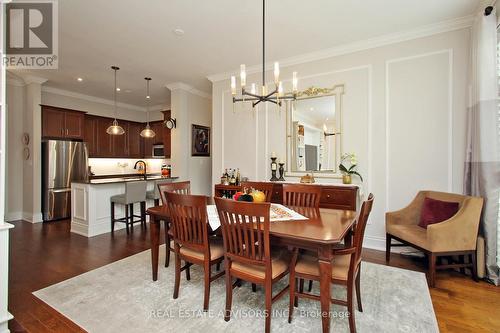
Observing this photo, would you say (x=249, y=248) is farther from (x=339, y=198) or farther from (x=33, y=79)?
(x=33, y=79)

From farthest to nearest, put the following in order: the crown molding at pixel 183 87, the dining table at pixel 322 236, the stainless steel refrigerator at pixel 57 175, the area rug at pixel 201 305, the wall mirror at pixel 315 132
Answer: the crown molding at pixel 183 87 < the stainless steel refrigerator at pixel 57 175 < the wall mirror at pixel 315 132 < the area rug at pixel 201 305 < the dining table at pixel 322 236

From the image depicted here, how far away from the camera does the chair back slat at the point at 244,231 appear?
1.69m

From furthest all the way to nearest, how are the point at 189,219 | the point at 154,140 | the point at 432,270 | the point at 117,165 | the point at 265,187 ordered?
the point at 154,140 < the point at 117,165 < the point at 265,187 < the point at 432,270 < the point at 189,219

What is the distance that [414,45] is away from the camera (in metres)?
3.33

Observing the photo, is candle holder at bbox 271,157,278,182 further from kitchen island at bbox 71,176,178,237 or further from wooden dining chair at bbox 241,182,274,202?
kitchen island at bbox 71,176,178,237

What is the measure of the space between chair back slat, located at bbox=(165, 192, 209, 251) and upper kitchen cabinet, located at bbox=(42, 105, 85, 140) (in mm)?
4949

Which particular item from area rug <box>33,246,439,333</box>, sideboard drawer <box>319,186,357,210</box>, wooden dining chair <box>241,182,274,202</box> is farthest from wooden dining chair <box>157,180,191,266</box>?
sideboard drawer <box>319,186,357,210</box>

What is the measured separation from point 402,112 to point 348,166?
1.01m

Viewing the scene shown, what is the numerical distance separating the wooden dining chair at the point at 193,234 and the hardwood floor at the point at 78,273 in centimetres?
93

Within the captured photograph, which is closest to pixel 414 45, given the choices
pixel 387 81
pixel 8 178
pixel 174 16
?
pixel 387 81

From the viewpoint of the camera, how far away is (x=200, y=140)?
20.2 feet

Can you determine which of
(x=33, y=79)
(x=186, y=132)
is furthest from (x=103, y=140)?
(x=186, y=132)

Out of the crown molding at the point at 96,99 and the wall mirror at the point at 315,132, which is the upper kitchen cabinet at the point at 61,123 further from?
the wall mirror at the point at 315,132

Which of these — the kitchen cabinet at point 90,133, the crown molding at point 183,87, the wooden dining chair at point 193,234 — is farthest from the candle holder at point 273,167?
the kitchen cabinet at point 90,133
